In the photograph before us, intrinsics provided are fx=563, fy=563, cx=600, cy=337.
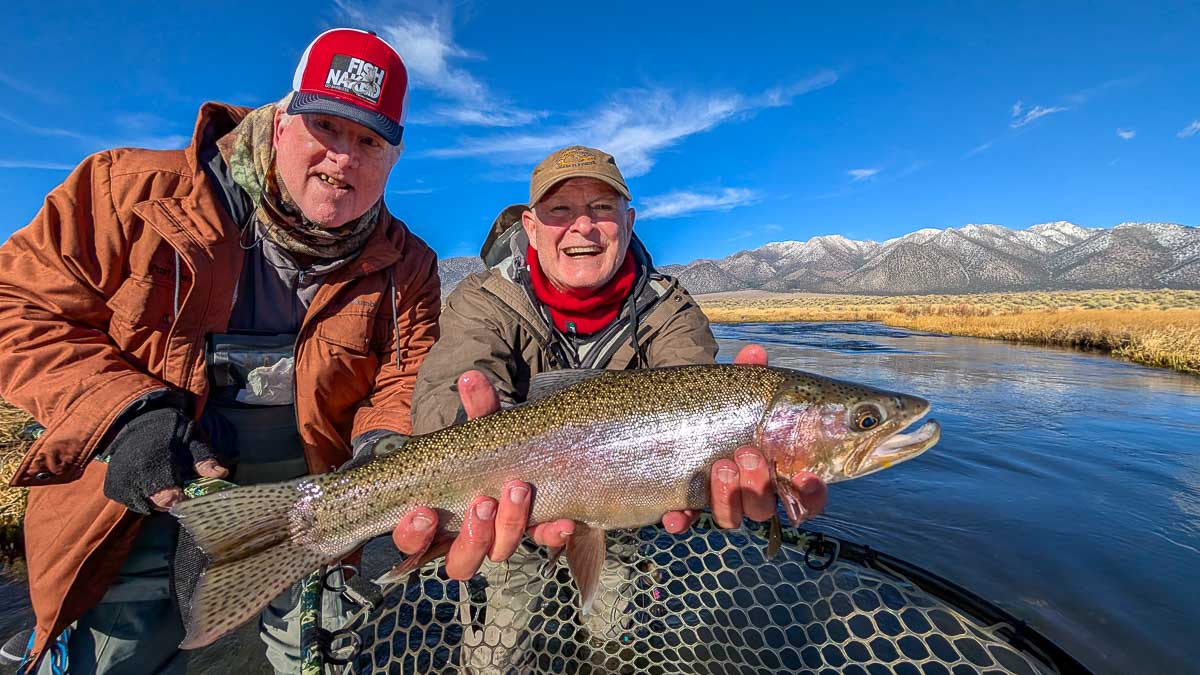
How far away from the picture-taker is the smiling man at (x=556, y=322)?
322 centimetres

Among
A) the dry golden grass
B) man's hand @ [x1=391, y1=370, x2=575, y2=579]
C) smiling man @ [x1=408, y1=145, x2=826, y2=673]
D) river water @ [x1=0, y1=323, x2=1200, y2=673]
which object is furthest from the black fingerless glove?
the dry golden grass

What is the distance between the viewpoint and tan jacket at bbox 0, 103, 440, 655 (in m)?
2.38

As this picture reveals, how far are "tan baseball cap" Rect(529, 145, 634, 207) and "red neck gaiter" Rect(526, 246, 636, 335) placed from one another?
513 millimetres

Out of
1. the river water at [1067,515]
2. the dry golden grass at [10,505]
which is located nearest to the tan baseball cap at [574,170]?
the river water at [1067,515]

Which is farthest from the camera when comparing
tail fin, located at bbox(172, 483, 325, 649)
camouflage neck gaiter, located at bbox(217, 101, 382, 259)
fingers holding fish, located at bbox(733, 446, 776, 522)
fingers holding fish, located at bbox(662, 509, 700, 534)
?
camouflage neck gaiter, located at bbox(217, 101, 382, 259)

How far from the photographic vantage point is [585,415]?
2688mm

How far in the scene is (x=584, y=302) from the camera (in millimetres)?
3525

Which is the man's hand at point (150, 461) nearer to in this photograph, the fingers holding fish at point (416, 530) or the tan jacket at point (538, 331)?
the fingers holding fish at point (416, 530)

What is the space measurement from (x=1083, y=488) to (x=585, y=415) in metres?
8.01

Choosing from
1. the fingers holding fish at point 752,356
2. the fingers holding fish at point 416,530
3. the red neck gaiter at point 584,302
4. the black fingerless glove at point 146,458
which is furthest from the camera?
the red neck gaiter at point 584,302

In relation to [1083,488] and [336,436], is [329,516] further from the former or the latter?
[1083,488]

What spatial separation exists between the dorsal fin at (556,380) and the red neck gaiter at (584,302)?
2.55 ft

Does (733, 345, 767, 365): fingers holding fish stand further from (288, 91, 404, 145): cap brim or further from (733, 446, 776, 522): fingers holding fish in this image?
(288, 91, 404, 145): cap brim

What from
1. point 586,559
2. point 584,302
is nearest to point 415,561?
point 586,559
